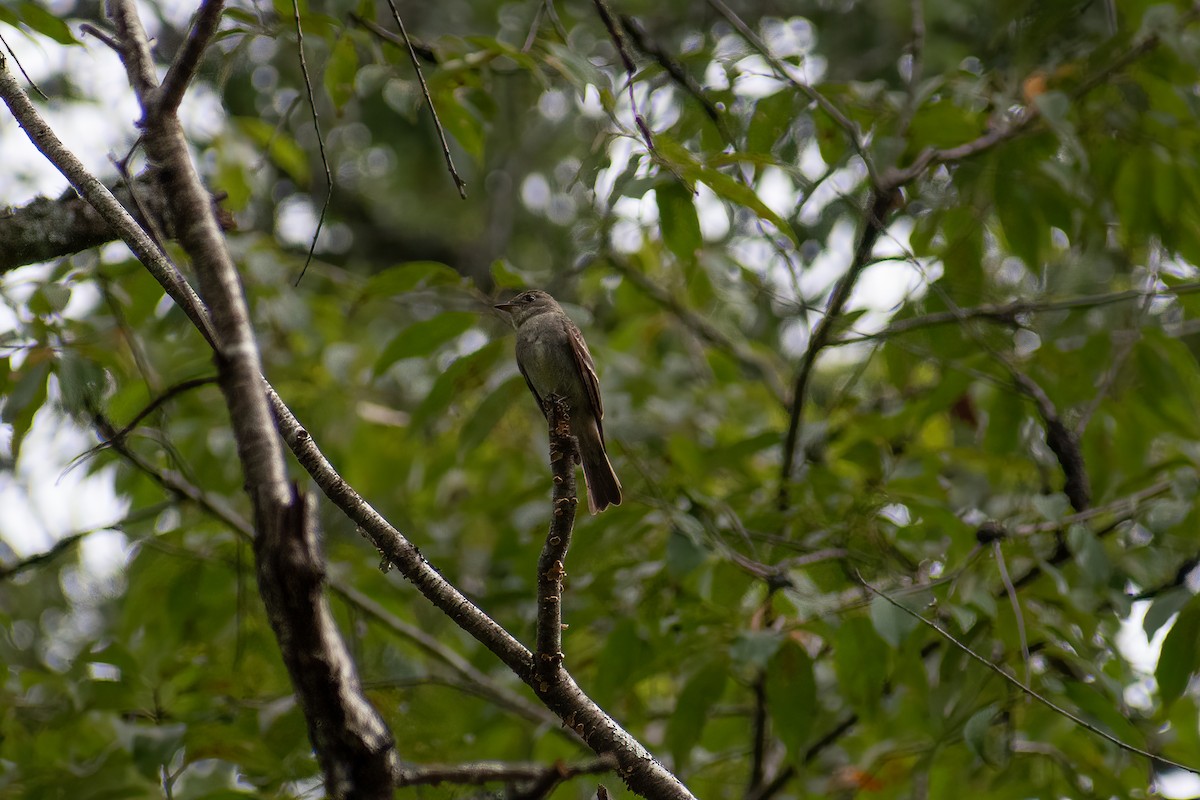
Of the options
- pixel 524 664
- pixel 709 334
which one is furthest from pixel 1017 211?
pixel 524 664

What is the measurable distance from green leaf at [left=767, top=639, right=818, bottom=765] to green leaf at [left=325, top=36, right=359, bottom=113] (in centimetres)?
222

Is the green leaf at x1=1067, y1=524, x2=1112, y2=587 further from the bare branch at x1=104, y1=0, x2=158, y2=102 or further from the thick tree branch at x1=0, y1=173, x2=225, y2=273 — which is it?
the bare branch at x1=104, y1=0, x2=158, y2=102

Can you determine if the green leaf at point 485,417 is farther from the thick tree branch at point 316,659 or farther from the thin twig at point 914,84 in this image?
the thick tree branch at point 316,659

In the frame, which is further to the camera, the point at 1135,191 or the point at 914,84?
the point at 1135,191

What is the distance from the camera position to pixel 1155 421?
391 centimetres

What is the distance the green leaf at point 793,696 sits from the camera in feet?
10.5

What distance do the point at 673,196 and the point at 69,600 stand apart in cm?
589

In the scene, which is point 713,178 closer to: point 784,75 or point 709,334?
point 784,75

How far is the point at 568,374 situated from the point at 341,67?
1.51m

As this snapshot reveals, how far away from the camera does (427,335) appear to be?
146 inches

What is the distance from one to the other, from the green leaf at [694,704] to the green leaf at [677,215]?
1316 mm

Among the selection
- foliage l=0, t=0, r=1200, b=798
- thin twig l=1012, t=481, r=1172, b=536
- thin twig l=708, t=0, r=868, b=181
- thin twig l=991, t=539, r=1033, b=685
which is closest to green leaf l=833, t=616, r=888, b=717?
foliage l=0, t=0, r=1200, b=798

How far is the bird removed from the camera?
424cm

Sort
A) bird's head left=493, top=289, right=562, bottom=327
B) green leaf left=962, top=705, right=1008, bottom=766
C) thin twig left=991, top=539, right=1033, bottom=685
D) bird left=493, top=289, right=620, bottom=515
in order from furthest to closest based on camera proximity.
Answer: bird's head left=493, top=289, right=562, bottom=327 < bird left=493, top=289, right=620, bottom=515 < thin twig left=991, top=539, right=1033, bottom=685 < green leaf left=962, top=705, right=1008, bottom=766
